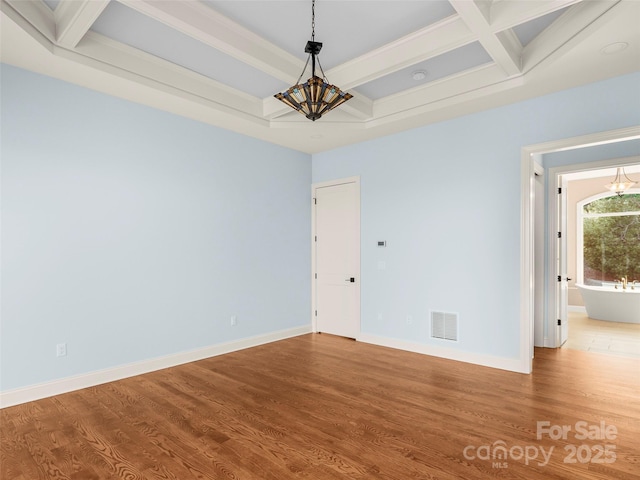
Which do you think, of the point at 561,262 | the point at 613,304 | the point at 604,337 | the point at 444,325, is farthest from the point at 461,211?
the point at 613,304

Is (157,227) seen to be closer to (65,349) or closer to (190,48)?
(65,349)

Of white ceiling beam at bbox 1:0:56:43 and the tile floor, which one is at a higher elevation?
white ceiling beam at bbox 1:0:56:43

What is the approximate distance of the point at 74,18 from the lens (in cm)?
265

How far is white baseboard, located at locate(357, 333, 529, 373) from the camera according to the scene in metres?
4.03

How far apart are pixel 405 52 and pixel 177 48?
7.06 feet

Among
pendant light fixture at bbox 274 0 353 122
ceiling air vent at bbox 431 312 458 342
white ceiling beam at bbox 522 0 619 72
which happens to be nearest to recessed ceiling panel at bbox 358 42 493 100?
white ceiling beam at bbox 522 0 619 72

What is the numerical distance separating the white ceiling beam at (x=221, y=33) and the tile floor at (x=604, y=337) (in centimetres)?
535

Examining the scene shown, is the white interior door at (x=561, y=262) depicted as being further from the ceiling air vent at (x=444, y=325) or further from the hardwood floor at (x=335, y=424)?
the ceiling air vent at (x=444, y=325)

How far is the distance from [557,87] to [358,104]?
6.94 ft

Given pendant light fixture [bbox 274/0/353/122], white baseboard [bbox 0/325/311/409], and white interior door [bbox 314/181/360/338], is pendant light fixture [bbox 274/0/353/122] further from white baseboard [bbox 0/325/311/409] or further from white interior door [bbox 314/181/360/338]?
white baseboard [bbox 0/325/311/409]

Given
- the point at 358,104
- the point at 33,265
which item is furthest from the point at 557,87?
the point at 33,265

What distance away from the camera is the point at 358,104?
4.43 meters

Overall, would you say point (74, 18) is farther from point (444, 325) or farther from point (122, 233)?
point (444, 325)

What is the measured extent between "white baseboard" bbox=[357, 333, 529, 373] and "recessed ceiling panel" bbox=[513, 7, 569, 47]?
330 centimetres
